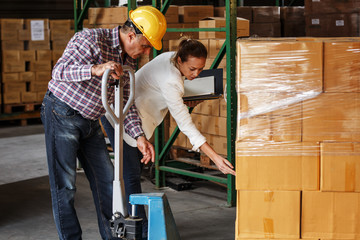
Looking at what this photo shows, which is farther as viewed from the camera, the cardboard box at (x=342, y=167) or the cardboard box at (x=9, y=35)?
the cardboard box at (x=9, y=35)

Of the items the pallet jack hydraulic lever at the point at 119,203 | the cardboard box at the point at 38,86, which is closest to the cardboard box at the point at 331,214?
the pallet jack hydraulic lever at the point at 119,203

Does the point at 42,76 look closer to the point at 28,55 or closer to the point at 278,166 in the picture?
the point at 28,55

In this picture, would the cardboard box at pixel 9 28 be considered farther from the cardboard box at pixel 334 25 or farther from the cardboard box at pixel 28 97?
the cardboard box at pixel 334 25

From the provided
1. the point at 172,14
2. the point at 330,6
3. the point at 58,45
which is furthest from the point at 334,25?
the point at 58,45

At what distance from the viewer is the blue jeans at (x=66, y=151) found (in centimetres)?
375

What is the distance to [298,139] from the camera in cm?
320

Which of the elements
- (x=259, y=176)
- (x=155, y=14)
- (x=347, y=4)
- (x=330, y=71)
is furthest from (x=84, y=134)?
(x=347, y=4)

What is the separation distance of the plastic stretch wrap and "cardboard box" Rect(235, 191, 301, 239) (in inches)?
2.1

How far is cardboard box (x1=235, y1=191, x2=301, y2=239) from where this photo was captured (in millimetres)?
3211

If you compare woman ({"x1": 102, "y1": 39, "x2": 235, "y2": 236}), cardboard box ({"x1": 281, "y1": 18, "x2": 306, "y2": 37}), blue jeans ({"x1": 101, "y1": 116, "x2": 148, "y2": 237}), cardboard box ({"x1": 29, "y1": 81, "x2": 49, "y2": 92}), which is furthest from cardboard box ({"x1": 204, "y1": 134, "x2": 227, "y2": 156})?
cardboard box ({"x1": 29, "y1": 81, "x2": 49, "y2": 92})

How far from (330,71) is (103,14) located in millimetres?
4512

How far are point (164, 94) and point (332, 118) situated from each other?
1.23 metres

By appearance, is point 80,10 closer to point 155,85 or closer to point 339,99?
point 155,85

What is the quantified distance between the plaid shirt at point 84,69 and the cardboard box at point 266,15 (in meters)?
4.51
